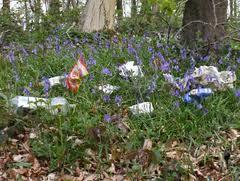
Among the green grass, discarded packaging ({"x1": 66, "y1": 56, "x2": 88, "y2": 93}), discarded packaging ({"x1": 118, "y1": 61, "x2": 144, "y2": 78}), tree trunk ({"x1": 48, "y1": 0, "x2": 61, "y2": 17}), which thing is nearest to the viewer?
the green grass

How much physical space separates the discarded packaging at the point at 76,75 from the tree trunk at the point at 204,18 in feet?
7.40

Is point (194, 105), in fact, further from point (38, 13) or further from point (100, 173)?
point (38, 13)

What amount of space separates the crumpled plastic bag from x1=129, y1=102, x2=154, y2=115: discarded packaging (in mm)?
405

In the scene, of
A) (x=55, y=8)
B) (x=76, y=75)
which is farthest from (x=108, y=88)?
(x=55, y=8)

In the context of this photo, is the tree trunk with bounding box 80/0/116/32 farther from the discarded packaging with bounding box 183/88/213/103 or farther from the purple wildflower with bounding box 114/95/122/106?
the discarded packaging with bounding box 183/88/213/103

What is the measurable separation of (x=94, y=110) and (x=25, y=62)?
6.83ft

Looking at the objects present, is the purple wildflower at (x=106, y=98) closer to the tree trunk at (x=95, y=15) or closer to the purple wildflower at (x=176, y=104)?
the purple wildflower at (x=176, y=104)

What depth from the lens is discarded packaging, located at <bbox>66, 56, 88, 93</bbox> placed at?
440 cm

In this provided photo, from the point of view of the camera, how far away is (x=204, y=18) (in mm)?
6238

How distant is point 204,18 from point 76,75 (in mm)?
2571

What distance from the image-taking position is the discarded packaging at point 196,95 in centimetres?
420

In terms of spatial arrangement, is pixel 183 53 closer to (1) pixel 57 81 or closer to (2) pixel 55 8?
(1) pixel 57 81

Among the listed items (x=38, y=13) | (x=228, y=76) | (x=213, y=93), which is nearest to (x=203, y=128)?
(x=213, y=93)

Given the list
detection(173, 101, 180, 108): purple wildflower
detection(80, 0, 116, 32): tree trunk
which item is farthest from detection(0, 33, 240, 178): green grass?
detection(80, 0, 116, 32): tree trunk
